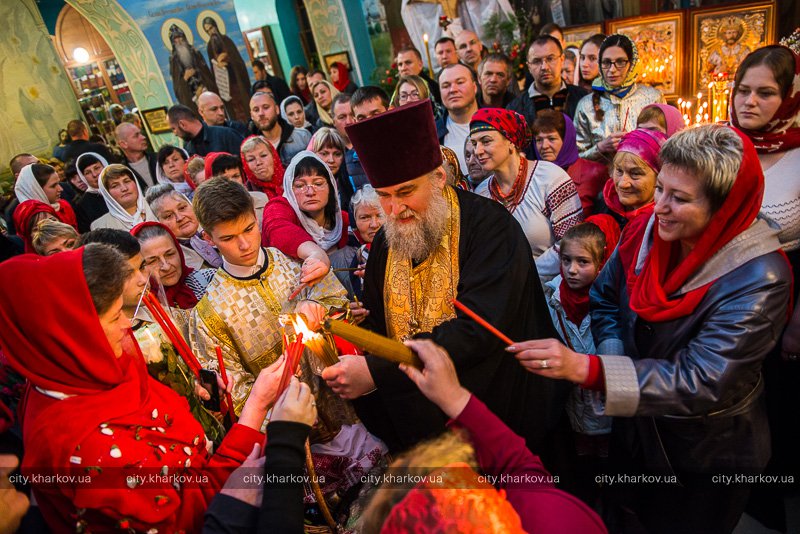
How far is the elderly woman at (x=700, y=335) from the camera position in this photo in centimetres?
166

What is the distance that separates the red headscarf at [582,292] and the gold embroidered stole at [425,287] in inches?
45.7

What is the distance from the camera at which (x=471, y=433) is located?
1457 mm

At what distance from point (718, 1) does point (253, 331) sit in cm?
939

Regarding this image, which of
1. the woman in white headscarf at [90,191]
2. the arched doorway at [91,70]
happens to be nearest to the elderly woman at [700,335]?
the woman in white headscarf at [90,191]

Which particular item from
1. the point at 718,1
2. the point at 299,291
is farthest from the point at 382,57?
the point at 299,291

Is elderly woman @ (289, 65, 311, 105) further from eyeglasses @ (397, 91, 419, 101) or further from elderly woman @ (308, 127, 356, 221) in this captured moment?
elderly woman @ (308, 127, 356, 221)

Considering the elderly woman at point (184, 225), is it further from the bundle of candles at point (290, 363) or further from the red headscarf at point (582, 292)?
the red headscarf at point (582, 292)

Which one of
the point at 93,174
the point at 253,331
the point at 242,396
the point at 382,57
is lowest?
the point at 242,396

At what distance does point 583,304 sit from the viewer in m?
3.05

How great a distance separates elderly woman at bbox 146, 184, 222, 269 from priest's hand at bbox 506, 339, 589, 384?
3.15m

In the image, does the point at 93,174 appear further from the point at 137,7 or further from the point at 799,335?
the point at 137,7

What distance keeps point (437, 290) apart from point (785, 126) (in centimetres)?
223

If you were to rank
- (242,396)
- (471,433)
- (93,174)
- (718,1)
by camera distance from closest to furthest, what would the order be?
1. (471,433)
2. (242,396)
3. (93,174)
4. (718,1)

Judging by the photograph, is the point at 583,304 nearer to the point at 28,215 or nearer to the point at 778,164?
the point at 778,164
